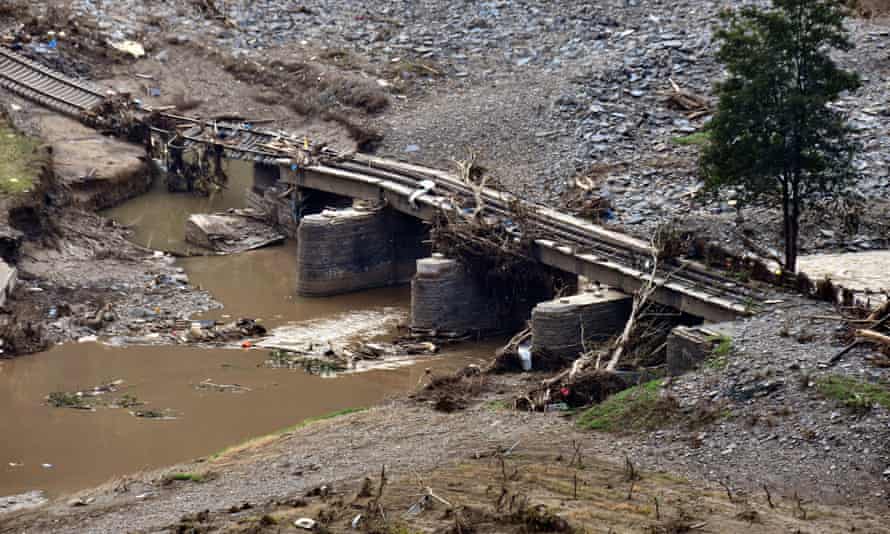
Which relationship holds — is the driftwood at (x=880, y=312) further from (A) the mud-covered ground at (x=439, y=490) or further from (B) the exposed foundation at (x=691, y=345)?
(A) the mud-covered ground at (x=439, y=490)

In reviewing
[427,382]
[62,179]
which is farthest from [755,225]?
[62,179]

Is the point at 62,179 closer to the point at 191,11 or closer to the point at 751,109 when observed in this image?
the point at 191,11

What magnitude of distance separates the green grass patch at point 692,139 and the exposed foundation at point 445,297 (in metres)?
6.43

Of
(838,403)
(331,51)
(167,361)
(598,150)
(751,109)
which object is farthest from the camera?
→ (331,51)

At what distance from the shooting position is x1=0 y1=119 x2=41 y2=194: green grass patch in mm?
32875

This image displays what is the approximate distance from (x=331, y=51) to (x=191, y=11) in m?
4.88

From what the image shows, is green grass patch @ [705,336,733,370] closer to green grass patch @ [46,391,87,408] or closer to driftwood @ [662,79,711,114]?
green grass patch @ [46,391,87,408]

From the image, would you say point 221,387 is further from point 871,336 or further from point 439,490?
point 871,336

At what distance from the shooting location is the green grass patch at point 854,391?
61.7 feet

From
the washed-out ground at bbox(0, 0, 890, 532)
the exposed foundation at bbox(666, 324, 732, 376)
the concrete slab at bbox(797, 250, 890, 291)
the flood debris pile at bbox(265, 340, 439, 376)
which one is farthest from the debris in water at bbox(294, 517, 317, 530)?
the concrete slab at bbox(797, 250, 890, 291)

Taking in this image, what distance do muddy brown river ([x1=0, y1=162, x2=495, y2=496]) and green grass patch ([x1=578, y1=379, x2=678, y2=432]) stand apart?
5392 millimetres

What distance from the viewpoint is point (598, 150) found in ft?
107

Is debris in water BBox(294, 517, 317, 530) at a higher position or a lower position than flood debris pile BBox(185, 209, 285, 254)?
higher

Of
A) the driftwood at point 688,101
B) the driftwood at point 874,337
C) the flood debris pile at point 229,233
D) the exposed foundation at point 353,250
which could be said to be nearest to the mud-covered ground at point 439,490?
the driftwood at point 874,337
